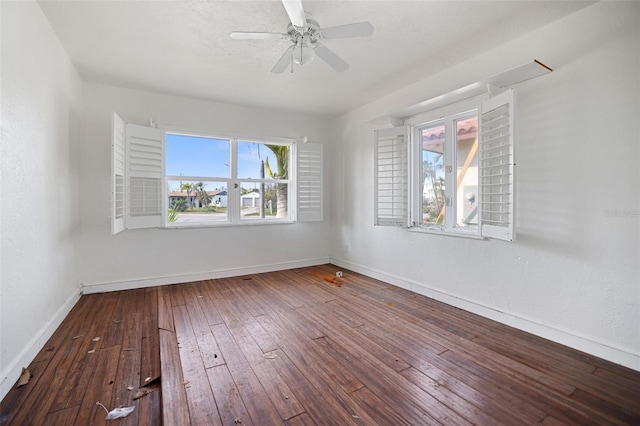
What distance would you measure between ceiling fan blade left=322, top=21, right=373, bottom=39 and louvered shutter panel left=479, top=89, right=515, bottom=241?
122 centimetres

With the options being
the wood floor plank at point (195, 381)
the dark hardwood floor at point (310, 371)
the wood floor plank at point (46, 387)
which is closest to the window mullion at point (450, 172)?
the dark hardwood floor at point (310, 371)

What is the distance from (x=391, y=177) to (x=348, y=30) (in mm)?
2043

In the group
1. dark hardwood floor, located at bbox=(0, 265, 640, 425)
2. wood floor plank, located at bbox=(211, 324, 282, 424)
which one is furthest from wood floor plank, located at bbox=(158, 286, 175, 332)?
wood floor plank, located at bbox=(211, 324, 282, 424)

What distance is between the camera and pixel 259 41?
249 centimetres

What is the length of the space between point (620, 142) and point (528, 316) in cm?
146

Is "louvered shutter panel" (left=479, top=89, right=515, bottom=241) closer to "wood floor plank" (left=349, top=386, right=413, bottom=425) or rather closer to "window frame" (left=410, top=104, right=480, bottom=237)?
"window frame" (left=410, top=104, right=480, bottom=237)

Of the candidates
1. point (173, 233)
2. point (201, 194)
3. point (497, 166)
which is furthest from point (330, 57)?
point (173, 233)

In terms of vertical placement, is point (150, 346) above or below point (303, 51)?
below

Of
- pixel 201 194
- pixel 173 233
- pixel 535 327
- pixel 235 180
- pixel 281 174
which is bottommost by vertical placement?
pixel 535 327

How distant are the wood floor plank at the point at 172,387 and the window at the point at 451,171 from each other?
8.11 feet

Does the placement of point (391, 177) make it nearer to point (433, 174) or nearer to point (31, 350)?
point (433, 174)

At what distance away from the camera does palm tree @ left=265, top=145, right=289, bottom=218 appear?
4660 mm

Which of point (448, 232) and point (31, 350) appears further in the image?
point (448, 232)

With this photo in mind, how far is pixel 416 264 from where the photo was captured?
349 cm
